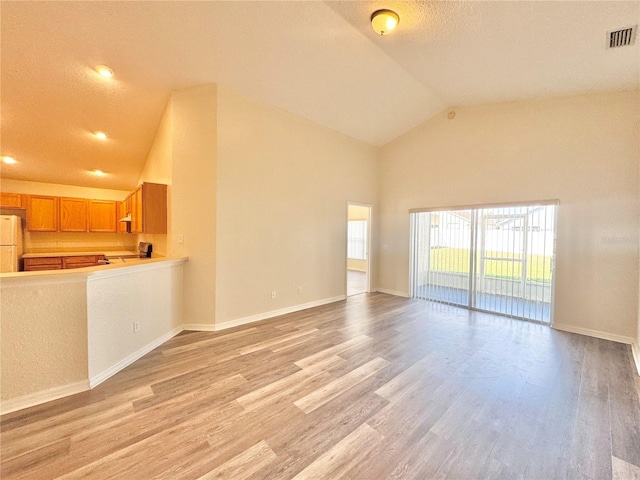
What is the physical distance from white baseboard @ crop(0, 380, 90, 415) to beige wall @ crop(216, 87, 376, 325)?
5.11ft

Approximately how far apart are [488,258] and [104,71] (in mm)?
6229

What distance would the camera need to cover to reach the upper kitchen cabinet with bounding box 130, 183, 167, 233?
3.65 metres

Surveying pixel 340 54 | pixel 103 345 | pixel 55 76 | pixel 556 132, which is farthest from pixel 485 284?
pixel 55 76

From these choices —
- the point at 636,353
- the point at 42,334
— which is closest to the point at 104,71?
the point at 42,334

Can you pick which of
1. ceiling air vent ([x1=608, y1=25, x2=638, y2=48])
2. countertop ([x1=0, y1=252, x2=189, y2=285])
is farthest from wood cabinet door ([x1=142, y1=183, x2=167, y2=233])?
ceiling air vent ([x1=608, y1=25, x2=638, y2=48])

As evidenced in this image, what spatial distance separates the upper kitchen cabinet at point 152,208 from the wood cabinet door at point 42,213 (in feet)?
11.3

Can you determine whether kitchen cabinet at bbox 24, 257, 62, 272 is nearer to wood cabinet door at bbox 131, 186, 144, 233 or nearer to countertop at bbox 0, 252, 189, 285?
wood cabinet door at bbox 131, 186, 144, 233

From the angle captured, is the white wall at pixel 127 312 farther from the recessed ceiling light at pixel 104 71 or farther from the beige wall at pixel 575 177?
the beige wall at pixel 575 177

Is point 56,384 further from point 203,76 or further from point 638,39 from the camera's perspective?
point 638,39

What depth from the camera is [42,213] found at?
5.41 m

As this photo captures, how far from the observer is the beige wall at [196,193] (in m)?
3.54

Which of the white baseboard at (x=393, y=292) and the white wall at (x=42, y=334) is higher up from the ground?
the white wall at (x=42, y=334)

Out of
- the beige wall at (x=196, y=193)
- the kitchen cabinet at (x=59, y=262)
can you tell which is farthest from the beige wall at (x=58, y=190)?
the beige wall at (x=196, y=193)

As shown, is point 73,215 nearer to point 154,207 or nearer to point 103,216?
point 103,216
